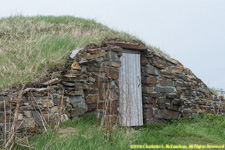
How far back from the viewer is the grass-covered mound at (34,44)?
6336mm

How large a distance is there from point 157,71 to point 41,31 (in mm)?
→ 5373

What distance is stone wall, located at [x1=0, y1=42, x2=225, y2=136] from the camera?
5004mm

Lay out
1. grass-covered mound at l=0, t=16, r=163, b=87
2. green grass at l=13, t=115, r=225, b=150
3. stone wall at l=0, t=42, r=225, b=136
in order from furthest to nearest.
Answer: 1. grass-covered mound at l=0, t=16, r=163, b=87
2. stone wall at l=0, t=42, r=225, b=136
3. green grass at l=13, t=115, r=225, b=150

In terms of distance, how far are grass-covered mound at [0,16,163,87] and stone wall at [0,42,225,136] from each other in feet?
2.02

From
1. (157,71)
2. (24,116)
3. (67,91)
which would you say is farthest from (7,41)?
(157,71)

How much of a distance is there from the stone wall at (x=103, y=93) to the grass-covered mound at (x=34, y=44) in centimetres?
62

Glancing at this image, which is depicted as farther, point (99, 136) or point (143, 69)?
point (143, 69)

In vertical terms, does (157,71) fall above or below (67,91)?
above

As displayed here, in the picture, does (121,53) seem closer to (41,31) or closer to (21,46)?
(21,46)

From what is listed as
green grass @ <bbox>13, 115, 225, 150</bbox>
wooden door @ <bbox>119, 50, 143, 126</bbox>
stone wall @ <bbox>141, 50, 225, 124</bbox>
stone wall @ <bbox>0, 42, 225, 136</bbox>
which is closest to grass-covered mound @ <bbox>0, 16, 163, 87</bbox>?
stone wall @ <bbox>0, 42, 225, 136</bbox>

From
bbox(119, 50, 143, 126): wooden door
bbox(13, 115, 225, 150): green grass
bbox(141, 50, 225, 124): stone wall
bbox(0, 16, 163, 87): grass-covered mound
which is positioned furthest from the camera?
bbox(141, 50, 225, 124): stone wall

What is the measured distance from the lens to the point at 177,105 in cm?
883

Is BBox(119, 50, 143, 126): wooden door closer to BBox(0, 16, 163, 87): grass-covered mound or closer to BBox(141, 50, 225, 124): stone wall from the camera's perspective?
BBox(141, 50, 225, 124): stone wall

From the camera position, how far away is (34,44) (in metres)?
8.24
